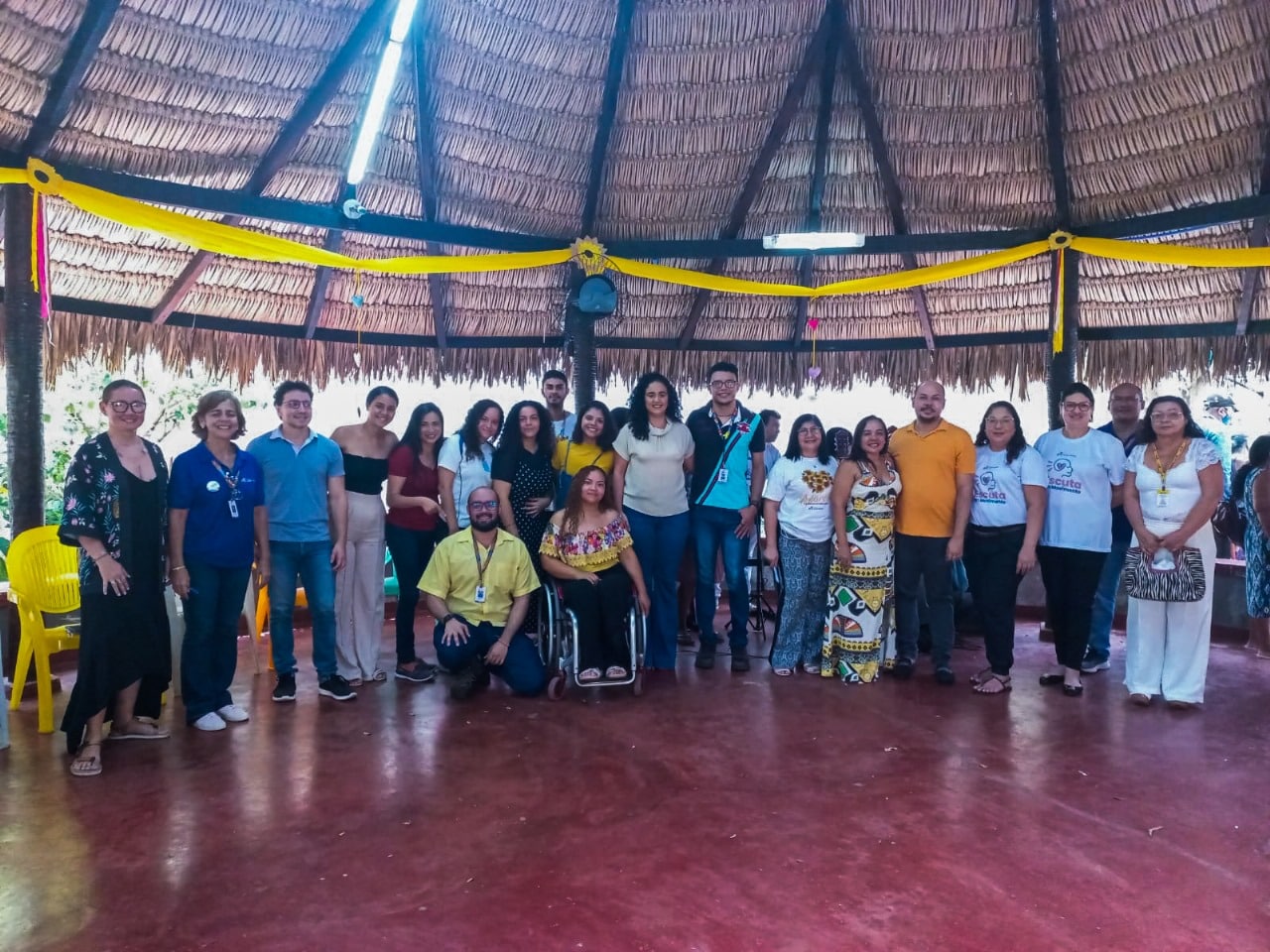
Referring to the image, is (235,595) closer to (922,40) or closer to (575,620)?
(575,620)

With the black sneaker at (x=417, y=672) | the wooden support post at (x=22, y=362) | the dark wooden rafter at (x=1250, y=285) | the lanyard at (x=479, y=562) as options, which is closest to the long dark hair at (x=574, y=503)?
the lanyard at (x=479, y=562)

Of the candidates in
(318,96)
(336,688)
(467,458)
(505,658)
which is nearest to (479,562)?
(505,658)

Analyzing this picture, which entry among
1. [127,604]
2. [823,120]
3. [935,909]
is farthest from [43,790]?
[823,120]

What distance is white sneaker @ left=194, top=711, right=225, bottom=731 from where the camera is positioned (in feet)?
11.4

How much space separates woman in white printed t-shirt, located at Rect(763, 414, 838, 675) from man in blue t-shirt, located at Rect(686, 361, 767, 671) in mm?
119

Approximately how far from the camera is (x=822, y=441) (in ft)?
13.9

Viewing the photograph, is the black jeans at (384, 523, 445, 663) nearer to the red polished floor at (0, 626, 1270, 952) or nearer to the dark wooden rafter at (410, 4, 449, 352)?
the red polished floor at (0, 626, 1270, 952)

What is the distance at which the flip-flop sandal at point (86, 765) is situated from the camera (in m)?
3.00

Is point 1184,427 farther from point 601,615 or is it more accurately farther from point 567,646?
point 567,646

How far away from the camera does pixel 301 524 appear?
146 inches

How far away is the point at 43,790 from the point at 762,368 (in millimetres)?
5916

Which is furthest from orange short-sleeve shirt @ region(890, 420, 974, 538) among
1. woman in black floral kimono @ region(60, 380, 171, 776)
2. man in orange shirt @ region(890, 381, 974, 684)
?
woman in black floral kimono @ region(60, 380, 171, 776)

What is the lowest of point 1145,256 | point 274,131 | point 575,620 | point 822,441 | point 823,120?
point 575,620

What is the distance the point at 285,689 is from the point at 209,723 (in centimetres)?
42
